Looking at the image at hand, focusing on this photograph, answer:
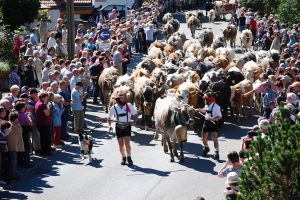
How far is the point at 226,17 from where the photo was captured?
51094 millimetres

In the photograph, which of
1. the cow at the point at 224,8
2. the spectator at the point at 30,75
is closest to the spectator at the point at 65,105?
the spectator at the point at 30,75

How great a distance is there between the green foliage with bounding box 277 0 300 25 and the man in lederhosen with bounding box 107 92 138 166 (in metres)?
20.3

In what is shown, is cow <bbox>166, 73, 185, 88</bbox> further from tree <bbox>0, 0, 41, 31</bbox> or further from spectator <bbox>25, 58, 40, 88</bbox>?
tree <bbox>0, 0, 41, 31</bbox>

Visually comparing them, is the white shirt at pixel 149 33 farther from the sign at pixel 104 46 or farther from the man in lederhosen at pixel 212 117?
the man in lederhosen at pixel 212 117

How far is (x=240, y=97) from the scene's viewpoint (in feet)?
74.6

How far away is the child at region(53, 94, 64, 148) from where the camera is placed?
1964 cm

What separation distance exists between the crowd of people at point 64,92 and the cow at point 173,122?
2.40 feet

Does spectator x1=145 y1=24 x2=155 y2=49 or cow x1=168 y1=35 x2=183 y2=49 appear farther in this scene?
spectator x1=145 y1=24 x2=155 y2=49

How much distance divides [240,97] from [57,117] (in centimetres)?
595

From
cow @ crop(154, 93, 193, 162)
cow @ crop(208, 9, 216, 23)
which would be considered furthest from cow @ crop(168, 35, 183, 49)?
cow @ crop(154, 93, 193, 162)

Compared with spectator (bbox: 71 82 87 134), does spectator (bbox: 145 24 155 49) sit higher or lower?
higher

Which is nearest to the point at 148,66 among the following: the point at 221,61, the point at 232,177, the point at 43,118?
the point at 221,61

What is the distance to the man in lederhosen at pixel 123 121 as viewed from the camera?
58.8 ft

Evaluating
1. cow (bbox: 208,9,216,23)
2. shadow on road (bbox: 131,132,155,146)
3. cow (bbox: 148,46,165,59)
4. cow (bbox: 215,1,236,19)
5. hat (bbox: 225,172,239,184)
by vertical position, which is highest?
cow (bbox: 215,1,236,19)
